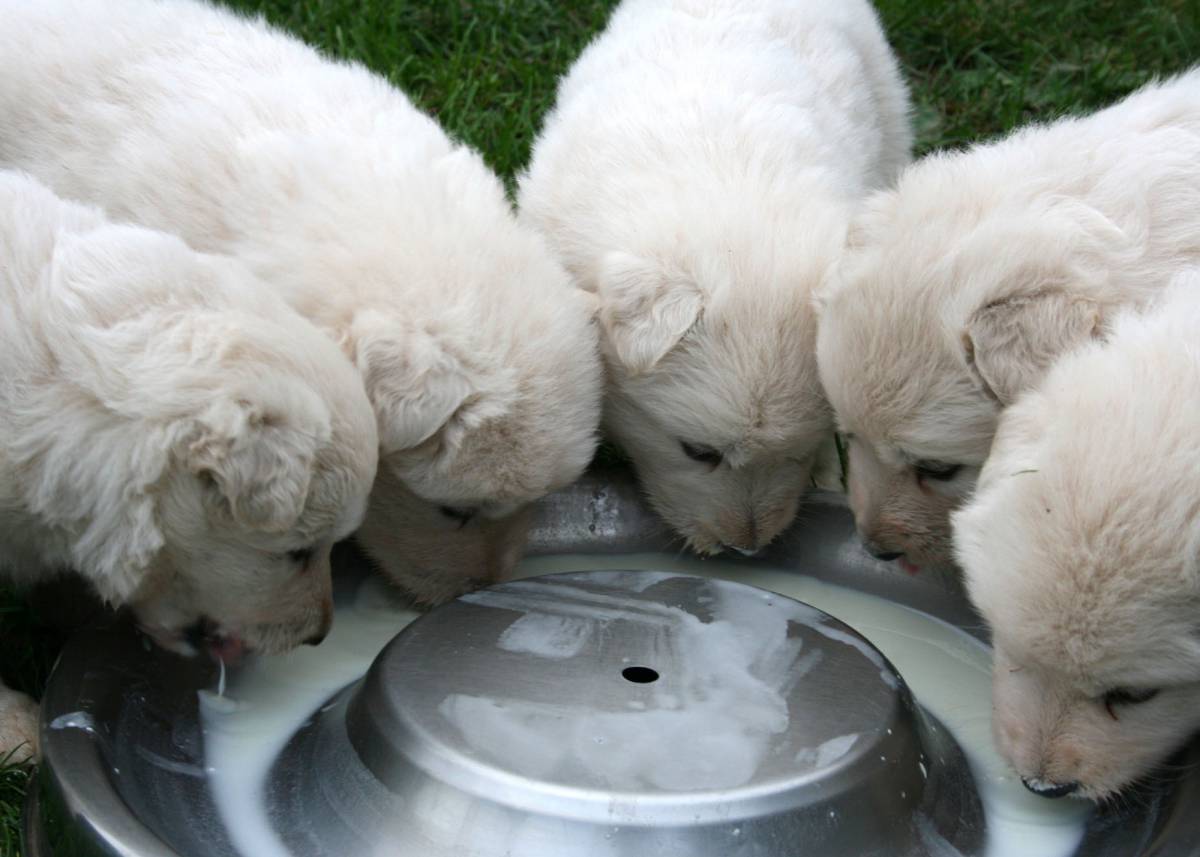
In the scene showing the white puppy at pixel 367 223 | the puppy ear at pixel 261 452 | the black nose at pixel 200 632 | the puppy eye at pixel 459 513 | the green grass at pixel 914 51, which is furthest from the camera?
the green grass at pixel 914 51

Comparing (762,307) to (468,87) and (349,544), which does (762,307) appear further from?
(468,87)

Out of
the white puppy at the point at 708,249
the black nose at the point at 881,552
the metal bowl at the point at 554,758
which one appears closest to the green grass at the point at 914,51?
the white puppy at the point at 708,249

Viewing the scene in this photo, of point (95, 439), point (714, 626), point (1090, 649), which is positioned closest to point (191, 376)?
point (95, 439)

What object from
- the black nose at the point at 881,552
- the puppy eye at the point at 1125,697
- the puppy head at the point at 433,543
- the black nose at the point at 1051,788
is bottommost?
the puppy head at the point at 433,543

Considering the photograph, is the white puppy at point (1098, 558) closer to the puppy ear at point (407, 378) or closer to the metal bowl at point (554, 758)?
the metal bowl at point (554, 758)

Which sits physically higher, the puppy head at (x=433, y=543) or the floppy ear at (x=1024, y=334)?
the floppy ear at (x=1024, y=334)

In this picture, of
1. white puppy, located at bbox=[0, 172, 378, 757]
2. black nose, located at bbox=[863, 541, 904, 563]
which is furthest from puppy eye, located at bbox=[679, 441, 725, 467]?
white puppy, located at bbox=[0, 172, 378, 757]

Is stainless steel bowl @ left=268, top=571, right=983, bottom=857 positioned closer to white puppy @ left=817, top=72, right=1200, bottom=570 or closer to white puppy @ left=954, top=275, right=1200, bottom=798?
white puppy @ left=954, top=275, right=1200, bottom=798

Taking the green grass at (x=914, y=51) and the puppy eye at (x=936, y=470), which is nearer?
the puppy eye at (x=936, y=470)
